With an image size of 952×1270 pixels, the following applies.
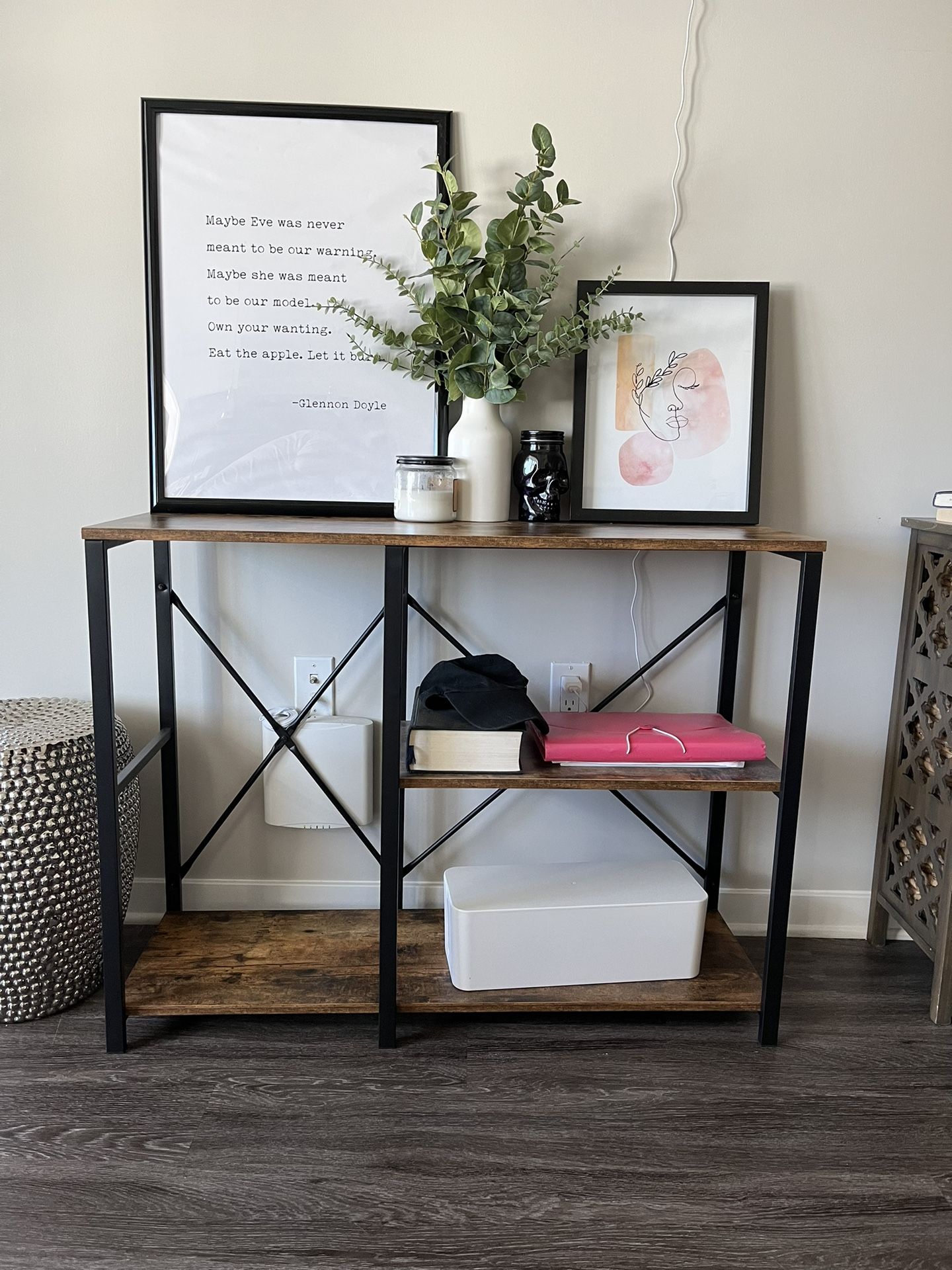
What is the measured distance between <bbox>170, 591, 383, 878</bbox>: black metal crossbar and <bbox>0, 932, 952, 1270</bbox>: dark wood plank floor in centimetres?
38

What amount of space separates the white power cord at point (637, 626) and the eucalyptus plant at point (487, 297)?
1.42 feet

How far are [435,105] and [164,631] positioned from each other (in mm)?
1121

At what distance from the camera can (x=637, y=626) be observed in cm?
200

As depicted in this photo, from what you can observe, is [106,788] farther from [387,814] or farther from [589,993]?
[589,993]

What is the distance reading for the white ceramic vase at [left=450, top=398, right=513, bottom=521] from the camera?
5.70 feet

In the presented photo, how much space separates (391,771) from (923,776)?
42.5 inches

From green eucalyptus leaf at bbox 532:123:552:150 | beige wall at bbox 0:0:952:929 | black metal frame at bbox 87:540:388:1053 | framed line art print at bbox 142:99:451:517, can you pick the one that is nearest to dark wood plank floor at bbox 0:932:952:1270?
black metal frame at bbox 87:540:388:1053

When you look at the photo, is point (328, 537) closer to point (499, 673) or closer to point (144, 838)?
point (499, 673)

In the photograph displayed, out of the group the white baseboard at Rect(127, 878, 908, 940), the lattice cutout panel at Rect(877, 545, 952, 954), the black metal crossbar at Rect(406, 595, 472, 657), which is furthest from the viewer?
the white baseboard at Rect(127, 878, 908, 940)

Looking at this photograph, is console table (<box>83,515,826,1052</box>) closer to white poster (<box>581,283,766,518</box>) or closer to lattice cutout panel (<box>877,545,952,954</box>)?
white poster (<box>581,283,766,518</box>)

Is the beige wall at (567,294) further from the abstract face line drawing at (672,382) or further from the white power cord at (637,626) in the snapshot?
the abstract face line drawing at (672,382)

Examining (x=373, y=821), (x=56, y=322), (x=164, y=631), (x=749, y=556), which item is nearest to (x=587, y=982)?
(x=373, y=821)

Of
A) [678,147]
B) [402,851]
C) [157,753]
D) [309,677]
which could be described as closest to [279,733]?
[309,677]
